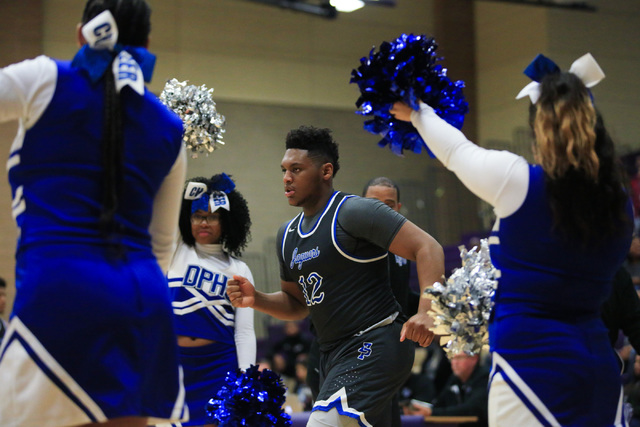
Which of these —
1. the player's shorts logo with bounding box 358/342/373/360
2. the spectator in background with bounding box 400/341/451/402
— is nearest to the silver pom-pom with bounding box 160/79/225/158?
the player's shorts logo with bounding box 358/342/373/360

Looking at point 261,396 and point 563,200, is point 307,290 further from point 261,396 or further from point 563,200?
point 563,200

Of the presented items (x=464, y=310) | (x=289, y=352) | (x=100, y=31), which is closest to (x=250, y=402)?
(x=464, y=310)

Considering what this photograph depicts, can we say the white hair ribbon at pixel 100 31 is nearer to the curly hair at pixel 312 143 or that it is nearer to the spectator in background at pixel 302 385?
the curly hair at pixel 312 143

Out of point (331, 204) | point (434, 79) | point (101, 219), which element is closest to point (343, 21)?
point (331, 204)

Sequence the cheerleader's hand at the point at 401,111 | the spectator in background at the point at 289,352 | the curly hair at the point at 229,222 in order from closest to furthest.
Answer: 1. the cheerleader's hand at the point at 401,111
2. the curly hair at the point at 229,222
3. the spectator in background at the point at 289,352

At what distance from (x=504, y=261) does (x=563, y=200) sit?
0.25m

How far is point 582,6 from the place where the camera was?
13523 mm

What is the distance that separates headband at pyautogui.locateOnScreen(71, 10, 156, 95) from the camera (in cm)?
223

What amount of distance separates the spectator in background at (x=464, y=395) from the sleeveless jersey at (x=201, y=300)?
2.43m

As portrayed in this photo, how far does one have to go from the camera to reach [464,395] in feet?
23.6

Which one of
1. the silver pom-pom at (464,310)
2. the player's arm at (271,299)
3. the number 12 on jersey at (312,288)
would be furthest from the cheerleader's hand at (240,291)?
the silver pom-pom at (464,310)

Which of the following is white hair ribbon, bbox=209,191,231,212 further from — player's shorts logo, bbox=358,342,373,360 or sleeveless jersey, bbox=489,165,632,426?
sleeveless jersey, bbox=489,165,632,426

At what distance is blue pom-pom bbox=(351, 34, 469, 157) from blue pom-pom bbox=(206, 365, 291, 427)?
1.63 meters

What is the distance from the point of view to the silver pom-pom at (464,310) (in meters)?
2.66
